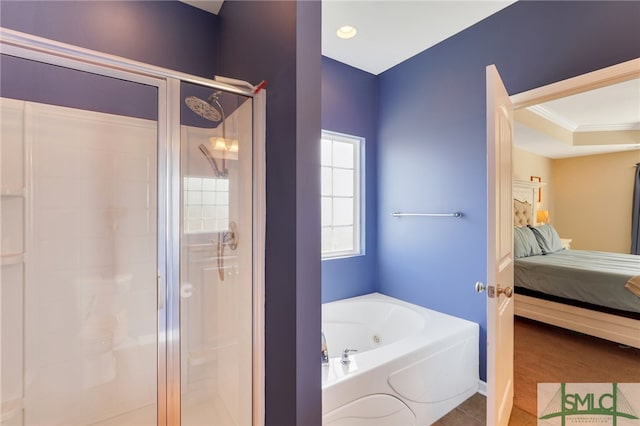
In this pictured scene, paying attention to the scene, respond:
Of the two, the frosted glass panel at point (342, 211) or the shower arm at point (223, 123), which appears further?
the frosted glass panel at point (342, 211)

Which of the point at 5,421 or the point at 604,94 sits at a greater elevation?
the point at 604,94

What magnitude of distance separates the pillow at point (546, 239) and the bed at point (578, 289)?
0.05ft

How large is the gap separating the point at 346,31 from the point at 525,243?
3548mm

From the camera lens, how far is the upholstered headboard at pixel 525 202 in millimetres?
4526

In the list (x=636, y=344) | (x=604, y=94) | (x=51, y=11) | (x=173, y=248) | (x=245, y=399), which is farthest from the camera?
(x=604, y=94)

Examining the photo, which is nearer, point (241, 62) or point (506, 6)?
point (241, 62)

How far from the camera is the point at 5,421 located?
1477 millimetres

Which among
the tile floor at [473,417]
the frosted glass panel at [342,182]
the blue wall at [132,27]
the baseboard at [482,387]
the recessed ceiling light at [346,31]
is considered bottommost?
the tile floor at [473,417]

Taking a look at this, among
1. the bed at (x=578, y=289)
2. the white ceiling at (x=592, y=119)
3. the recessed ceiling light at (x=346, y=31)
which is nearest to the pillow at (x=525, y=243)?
the bed at (x=578, y=289)

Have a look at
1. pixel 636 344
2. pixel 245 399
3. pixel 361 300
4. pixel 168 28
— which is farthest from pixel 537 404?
pixel 168 28

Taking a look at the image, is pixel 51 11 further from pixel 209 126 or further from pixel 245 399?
pixel 245 399

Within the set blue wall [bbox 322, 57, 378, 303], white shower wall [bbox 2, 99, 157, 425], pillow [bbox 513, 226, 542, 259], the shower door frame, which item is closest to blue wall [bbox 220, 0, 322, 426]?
the shower door frame

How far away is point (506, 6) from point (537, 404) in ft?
8.64

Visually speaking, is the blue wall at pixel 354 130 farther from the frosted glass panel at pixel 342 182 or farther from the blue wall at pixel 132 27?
the blue wall at pixel 132 27
